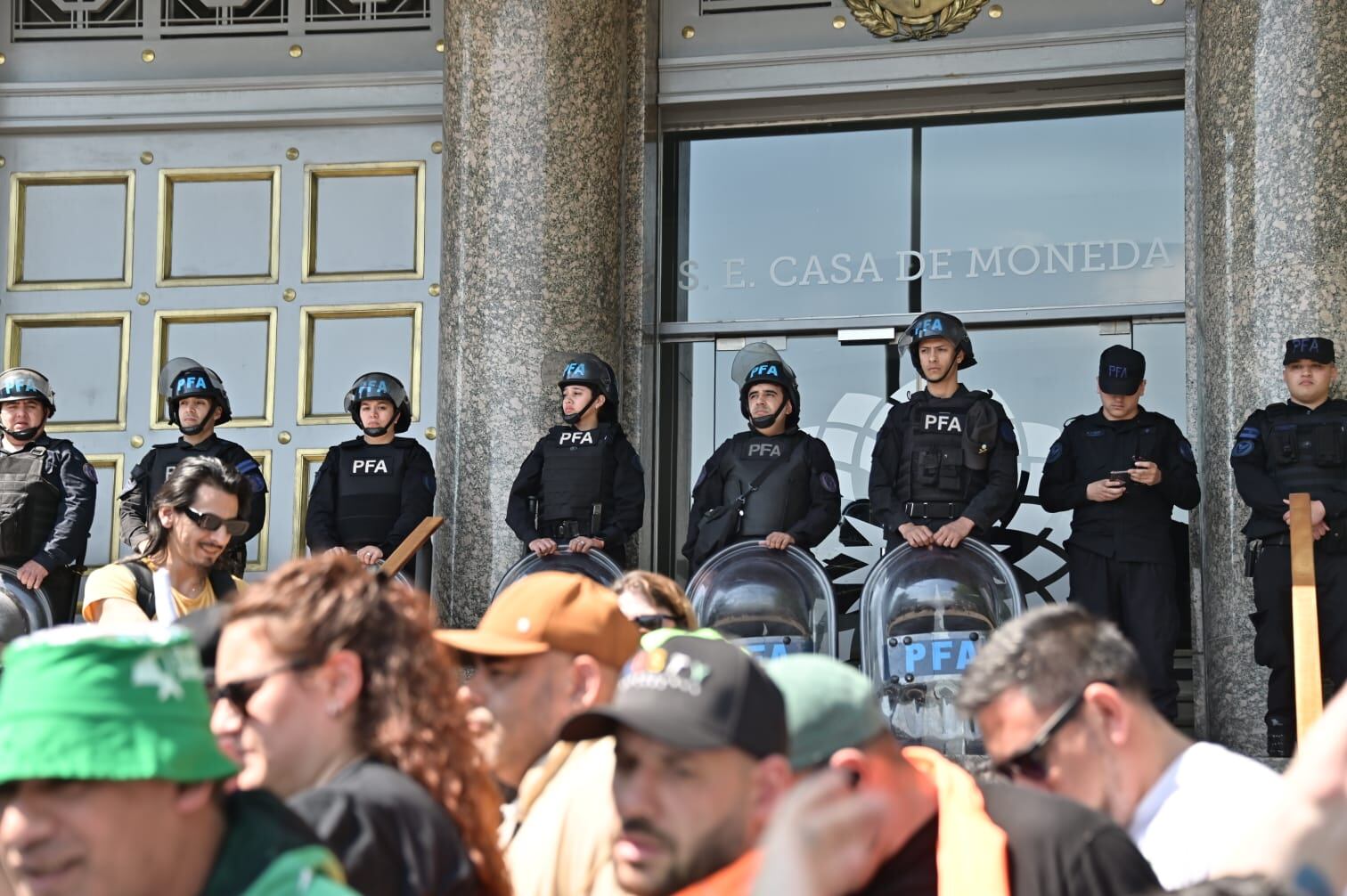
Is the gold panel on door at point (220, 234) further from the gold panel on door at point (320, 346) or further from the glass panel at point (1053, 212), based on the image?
the glass panel at point (1053, 212)

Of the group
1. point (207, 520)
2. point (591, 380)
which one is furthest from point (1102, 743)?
point (591, 380)

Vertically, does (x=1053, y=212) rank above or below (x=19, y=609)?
above

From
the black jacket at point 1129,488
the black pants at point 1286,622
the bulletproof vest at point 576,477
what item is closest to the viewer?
the black pants at point 1286,622

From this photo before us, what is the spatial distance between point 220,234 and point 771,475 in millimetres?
3737

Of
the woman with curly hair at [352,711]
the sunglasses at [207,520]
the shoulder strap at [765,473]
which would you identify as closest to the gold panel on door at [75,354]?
the shoulder strap at [765,473]

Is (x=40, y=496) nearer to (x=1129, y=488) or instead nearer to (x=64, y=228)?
(x=64, y=228)

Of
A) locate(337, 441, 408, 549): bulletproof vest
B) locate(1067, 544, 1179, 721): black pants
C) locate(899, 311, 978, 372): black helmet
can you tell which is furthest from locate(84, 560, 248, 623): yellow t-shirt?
locate(1067, 544, 1179, 721): black pants

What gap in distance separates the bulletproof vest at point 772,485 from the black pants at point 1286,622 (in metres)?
2.14

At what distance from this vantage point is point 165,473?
9.88 meters

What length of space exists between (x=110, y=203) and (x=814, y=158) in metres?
4.01

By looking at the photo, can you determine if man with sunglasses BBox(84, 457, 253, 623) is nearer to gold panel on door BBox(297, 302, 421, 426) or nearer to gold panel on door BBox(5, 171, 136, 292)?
gold panel on door BBox(297, 302, 421, 426)

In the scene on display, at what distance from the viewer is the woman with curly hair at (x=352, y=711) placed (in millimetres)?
2982

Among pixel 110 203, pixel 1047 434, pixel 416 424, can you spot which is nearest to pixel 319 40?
pixel 110 203

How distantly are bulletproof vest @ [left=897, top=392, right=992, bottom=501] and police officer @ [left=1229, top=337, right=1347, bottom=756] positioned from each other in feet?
3.99
